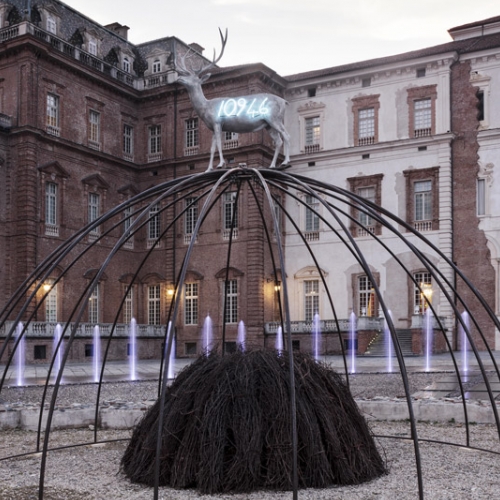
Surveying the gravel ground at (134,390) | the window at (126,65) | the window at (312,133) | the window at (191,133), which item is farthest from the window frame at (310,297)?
the gravel ground at (134,390)

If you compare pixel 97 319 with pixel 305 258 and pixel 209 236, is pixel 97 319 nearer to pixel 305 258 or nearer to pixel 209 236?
pixel 209 236

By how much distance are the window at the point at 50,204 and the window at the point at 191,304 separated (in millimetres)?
7953

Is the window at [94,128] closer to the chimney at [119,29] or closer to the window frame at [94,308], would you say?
the window frame at [94,308]

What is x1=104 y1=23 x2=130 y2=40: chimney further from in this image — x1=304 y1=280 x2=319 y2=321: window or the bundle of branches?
the bundle of branches

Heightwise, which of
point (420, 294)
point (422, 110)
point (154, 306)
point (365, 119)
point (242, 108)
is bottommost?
point (154, 306)

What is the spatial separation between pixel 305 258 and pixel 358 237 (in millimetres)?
2835

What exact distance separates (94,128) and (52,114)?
297 cm

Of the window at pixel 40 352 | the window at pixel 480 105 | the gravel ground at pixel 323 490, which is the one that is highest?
the window at pixel 480 105

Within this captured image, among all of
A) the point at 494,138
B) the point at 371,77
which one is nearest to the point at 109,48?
the point at 371,77

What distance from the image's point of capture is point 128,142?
41.3 m

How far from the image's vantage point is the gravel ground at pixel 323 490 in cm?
699

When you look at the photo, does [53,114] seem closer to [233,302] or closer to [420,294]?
[233,302]

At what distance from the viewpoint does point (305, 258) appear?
38.8 meters

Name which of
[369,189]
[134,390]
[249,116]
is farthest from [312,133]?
[249,116]
